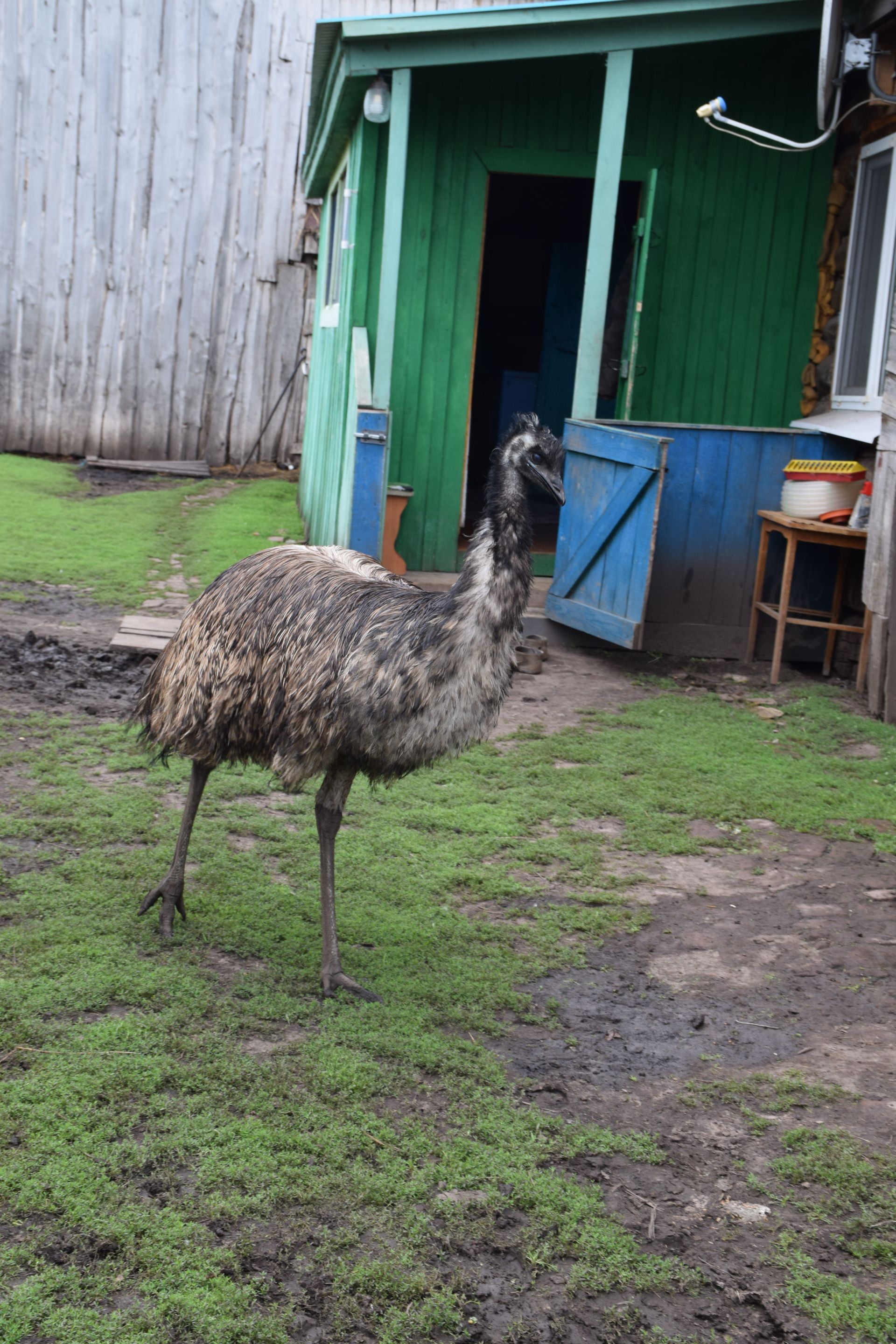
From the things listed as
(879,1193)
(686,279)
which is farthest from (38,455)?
(879,1193)

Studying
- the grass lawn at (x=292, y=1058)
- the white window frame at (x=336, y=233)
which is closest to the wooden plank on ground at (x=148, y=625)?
the grass lawn at (x=292, y=1058)

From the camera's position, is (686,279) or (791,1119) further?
(686,279)

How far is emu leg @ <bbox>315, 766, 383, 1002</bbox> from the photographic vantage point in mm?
3527

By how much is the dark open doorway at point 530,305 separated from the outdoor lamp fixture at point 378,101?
432cm

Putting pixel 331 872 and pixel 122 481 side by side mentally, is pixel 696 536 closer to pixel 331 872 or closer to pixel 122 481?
pixel 331 872

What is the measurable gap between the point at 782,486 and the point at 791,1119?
16.9ft

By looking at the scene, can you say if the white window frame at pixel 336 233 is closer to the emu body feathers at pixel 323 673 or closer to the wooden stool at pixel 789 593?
the wooden stool at pixel 789 593

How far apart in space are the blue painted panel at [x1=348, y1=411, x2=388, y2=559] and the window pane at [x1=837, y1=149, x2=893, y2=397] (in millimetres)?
2979

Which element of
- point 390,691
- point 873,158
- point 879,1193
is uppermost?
point 873,158

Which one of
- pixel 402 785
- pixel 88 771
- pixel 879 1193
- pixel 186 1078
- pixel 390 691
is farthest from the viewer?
pixel 402 785

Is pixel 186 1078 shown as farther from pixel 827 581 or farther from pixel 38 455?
pixel 38 455

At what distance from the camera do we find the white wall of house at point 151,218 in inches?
504

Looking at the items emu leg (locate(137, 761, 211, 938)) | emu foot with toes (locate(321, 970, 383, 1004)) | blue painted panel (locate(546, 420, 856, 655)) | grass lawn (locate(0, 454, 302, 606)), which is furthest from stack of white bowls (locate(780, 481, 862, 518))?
emu foot with toes (locate(321, 970, 383, 1004))

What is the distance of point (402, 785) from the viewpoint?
5426 millimetres
